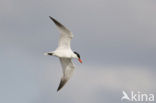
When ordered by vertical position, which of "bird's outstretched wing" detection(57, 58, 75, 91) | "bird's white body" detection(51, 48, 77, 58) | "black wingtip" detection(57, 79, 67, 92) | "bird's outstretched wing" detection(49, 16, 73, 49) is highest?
"bird's outstretched wing" detection(49, 16, 73, 49)

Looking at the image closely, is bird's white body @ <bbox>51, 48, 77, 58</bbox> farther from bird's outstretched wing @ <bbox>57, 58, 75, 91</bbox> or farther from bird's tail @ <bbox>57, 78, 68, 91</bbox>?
bird's tail @ <bbox>57, 78, 68, 91</bbox>

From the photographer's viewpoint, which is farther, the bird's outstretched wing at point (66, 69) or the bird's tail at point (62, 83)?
the bird's tail at point (62, 83)

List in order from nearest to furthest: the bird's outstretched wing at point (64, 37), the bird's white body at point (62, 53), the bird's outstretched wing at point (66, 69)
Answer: the bird's outstretched wing at point (64, 37)
the bird's white body at point (62, 53)
the bird's outstretched wing at point (66, 69)

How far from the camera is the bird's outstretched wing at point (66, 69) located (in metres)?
51.8

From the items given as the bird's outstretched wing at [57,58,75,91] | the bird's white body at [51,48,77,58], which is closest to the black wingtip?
the bird's outstretched wing at [57,58,75,91]

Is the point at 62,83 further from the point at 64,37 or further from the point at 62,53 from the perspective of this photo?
the point at 64,37

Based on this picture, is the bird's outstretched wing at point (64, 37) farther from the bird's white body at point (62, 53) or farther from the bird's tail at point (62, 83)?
the bird's tail at point (62, 83)

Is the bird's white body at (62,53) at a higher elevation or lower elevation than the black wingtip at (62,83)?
higher

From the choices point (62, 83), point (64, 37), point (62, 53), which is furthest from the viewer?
point (62, 83)

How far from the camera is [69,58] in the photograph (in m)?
51.4

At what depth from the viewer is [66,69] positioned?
5212 cm

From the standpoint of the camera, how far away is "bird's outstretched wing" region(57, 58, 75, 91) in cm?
5184

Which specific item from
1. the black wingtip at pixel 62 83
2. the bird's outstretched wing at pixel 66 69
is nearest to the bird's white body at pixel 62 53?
the bird's outstretched wing at pixel 66 69

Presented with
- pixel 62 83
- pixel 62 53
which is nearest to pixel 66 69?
pixel 62 83
